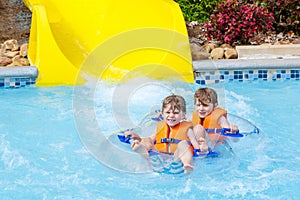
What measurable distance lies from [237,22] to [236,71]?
93 cm

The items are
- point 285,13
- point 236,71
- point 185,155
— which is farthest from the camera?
point 285,13

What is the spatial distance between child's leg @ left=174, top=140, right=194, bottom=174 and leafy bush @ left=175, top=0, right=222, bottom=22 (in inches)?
176

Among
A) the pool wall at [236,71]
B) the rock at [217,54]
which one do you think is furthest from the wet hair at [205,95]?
the rock at [217,54]

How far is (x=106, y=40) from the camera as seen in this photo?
6930 mm

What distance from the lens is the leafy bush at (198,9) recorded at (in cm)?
830

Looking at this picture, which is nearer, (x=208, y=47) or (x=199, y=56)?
(x=199, y=56)

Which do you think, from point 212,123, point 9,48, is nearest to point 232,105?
point 212,123

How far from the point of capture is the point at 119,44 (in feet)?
22.4

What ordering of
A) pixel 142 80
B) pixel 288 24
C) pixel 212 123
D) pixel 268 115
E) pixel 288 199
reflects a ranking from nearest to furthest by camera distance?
pixel 288 199, pixel 212 123, pixel 268 115, pixel 142 80, pixel 288 24

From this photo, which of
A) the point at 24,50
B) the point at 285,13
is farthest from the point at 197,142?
the point at 285,13

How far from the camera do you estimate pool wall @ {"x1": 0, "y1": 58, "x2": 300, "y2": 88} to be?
6.39 metres

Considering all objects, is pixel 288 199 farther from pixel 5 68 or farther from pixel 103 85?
pixel 5 68

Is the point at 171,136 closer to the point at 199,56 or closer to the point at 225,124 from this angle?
the point at 225,124

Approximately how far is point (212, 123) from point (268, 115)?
1.44 m
